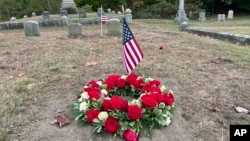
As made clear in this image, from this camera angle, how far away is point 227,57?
7.21 metres

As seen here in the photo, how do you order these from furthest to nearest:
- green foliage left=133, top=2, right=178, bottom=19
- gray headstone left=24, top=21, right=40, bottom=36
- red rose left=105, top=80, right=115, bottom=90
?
green foliage left=133, top=2, right=178, bottom=19
gray headstone left=24, top=21, right=40, bottom=36
red rose left=105, top=80, right=115, bottom=90

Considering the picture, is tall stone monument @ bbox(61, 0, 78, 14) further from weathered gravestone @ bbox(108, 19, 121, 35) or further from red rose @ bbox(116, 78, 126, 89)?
red rose @ bbox(116, 78, 126, 89)

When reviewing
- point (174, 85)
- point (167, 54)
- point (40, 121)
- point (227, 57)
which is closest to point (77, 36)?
point (167, 54)

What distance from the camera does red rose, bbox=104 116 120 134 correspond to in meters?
3.33

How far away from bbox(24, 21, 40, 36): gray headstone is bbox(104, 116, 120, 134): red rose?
7.31m

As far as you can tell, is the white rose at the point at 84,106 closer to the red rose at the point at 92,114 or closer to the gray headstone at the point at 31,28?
the red rose at the point at 92,114

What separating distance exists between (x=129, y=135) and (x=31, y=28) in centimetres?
761

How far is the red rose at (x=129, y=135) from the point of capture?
329cm

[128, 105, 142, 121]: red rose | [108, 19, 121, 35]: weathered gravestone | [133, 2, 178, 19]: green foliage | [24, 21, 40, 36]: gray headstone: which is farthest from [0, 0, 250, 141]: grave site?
[133, 2, 178, 19]: green foliage

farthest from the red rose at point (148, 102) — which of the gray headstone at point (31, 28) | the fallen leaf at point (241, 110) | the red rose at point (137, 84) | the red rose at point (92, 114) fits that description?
the gray headstone at point (31, 28)

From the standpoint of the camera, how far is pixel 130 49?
431cm

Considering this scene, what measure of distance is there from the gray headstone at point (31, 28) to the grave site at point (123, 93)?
2.02 metres

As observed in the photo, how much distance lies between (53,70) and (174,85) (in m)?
2.27

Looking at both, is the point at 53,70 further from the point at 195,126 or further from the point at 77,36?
the point at 77,36
